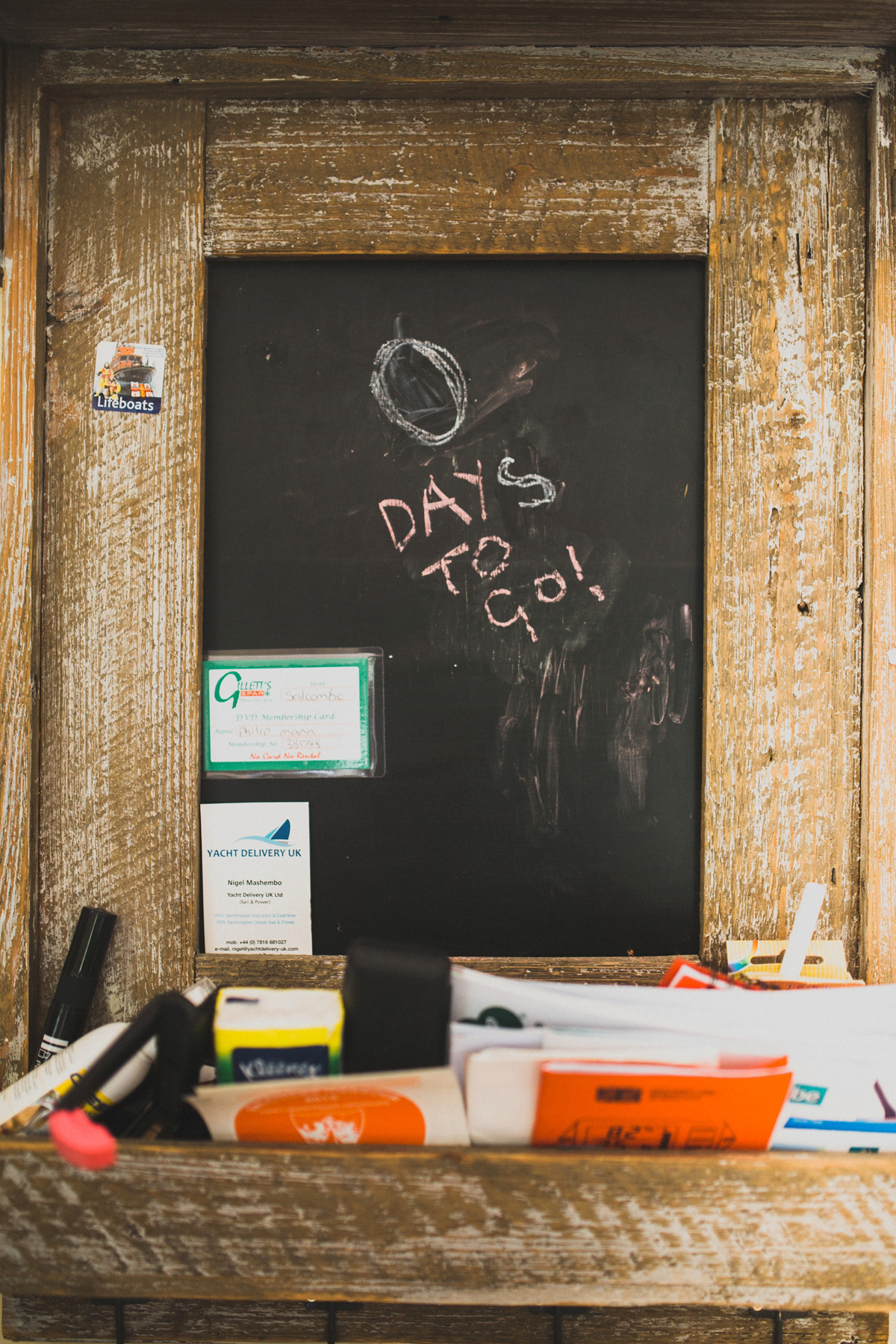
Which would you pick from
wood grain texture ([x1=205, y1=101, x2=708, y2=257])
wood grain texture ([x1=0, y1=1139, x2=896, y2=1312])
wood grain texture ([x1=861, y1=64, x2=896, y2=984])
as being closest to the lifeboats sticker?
wood grain texture ([x1=205, y1=101, x2=708, y2=257])

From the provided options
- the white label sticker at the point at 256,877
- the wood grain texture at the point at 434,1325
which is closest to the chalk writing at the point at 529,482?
the white label sticker at the point at 256,877

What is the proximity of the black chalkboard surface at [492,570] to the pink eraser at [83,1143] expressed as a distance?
0.52 metres

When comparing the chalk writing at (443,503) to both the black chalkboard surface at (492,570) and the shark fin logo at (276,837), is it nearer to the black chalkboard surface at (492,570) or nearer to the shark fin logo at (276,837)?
the black chalkboard surface at (492,570)

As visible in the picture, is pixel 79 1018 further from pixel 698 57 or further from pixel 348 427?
pixel 698 57

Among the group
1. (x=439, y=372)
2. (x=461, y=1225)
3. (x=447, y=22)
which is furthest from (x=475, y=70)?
(x=461, y=1225)

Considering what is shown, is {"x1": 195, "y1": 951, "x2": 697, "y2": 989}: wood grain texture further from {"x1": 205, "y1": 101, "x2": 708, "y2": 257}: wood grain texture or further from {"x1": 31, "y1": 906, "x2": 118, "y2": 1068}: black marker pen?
{"x1": 205, "y1": 101, "x2": 708, "y2": 257}: wood grain texture

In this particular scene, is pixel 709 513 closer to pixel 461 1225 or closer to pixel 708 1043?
pixel 708 1043

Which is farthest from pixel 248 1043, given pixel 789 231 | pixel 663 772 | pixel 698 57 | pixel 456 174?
pixel 698 57

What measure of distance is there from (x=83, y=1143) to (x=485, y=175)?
4.77ft

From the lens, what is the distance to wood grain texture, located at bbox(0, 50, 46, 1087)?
1.19 m

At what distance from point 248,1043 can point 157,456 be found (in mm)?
923

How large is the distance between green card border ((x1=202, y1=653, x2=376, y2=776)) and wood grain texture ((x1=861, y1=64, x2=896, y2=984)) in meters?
0.85

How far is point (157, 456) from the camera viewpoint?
47.9 inches

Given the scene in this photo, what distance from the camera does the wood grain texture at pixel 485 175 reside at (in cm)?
120
